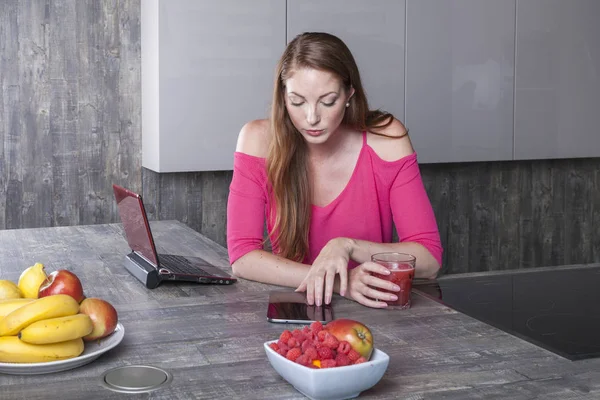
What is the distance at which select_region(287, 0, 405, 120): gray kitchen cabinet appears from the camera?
3.48 meters

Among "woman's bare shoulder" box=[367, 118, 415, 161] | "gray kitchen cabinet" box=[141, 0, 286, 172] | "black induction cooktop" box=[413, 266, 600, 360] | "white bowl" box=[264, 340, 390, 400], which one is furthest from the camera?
"gray kitchen cabinet" box=[141, 0, 286, 172]

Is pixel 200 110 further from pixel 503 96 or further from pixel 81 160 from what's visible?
pixel 503 96

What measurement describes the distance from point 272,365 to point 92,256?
1.09 metres

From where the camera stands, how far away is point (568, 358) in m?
1.29

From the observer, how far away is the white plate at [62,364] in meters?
1.16

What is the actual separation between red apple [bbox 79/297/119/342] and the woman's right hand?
0.54m

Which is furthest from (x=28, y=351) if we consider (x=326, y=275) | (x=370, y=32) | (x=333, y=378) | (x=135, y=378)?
(x=370, y=32)

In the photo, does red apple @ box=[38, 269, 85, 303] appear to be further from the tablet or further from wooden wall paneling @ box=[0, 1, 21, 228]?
wooden wall paneling @ box=[0, 1, 21, 228]

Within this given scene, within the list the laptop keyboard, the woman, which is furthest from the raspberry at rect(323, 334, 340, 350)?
the laptop keyboard

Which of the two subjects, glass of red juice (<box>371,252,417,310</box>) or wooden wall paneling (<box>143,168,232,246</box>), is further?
wooden wall paneling (<box>143,168,232,246</box>)

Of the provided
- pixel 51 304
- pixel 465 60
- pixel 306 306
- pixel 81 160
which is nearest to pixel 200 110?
pixel 81 160

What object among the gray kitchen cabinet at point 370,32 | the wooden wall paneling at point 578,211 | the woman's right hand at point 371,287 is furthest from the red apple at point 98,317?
the wooden wall paneling at point 578,211

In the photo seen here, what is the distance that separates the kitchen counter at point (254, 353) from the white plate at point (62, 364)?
1 cm

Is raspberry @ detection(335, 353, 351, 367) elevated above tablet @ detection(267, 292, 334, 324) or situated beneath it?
elevated above
